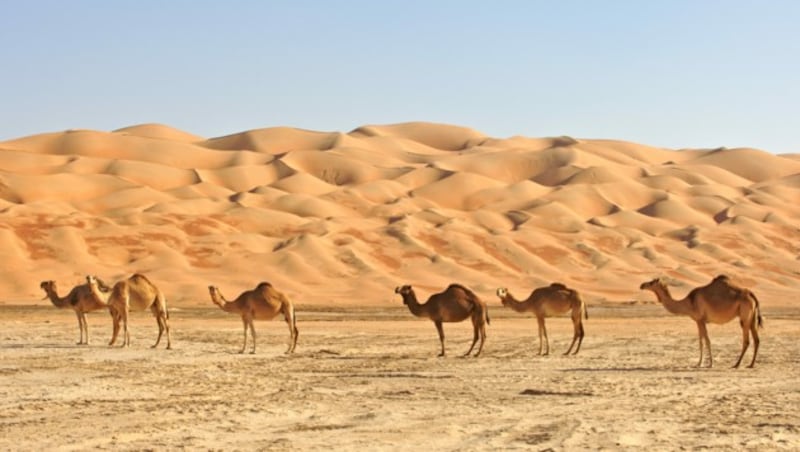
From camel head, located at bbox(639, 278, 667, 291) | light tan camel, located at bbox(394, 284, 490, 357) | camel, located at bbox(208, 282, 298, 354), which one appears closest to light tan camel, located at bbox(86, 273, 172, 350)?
camel, located at bbox(208, 282, 298, 354)

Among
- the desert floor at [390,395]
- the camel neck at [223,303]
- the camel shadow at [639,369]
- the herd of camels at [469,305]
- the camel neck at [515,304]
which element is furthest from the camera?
the camel neck at [223,303]

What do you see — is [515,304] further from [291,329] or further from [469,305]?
Result: [291,329]

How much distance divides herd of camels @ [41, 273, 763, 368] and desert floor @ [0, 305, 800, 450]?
2.00ft

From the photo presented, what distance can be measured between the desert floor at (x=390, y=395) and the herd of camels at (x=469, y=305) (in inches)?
24.0

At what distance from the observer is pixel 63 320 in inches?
1404

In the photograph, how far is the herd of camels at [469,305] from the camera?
1986 centimetres

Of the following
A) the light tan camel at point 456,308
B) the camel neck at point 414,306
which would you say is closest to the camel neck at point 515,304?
the light tan camel at point 456,308

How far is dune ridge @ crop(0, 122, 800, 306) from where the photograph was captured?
60.2m

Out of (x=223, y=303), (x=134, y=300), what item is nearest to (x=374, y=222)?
(x=223, y=303)

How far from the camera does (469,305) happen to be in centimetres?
2281

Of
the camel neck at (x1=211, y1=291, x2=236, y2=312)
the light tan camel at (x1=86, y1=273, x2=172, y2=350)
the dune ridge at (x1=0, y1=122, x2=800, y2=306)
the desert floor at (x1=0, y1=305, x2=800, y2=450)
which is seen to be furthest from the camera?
the dune ridge at (x1=0, y1=122, x2=800, y2=306)

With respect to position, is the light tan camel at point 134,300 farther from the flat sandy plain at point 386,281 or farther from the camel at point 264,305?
the camel at point 264,305

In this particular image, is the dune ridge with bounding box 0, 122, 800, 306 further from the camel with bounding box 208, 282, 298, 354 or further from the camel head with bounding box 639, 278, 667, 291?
the camel head with bounding box 639, 278, 667, 291

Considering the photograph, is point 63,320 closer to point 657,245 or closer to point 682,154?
point 657,245
